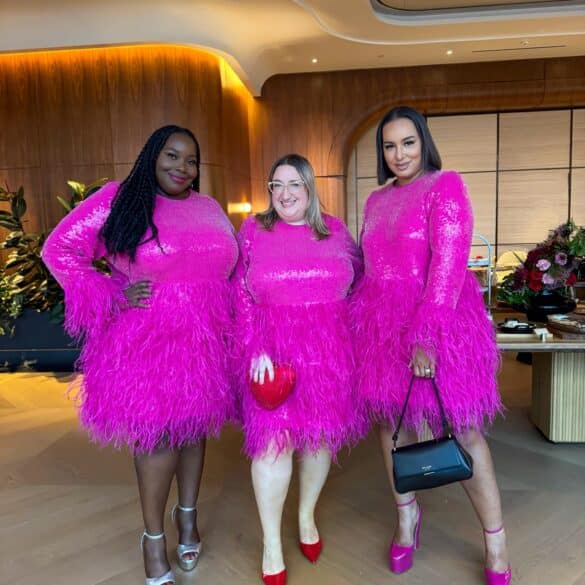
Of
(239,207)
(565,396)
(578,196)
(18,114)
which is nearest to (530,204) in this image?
(578,196)

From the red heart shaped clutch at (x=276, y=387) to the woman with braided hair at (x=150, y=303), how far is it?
15 cm

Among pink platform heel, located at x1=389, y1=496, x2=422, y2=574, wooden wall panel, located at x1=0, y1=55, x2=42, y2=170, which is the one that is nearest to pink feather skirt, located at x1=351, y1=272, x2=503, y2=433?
pink platform heel, located at x1=389, y1=496, x2=422, y2=574

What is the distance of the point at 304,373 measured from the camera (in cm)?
164

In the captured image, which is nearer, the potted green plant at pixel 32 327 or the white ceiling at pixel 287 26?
the white ceiling at pixel 287 26

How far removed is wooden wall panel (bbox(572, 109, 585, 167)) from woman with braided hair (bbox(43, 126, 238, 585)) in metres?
6.70

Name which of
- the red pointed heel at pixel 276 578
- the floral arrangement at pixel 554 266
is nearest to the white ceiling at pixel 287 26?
the floral arrangement at pixel 554 266

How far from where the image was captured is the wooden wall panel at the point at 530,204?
22.6 feet

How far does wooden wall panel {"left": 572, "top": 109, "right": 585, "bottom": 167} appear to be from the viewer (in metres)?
6.70

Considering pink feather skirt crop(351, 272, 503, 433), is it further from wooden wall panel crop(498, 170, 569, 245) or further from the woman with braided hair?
wooden wall panel crop(498, 170, 569, 245)

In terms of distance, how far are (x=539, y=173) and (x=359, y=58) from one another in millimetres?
2942

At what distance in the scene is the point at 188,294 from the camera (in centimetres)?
164

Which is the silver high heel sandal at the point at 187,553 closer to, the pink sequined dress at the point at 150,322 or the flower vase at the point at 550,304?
the pink sequined dress at the point at 150,322

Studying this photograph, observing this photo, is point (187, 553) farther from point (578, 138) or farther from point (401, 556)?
point (578, 138)

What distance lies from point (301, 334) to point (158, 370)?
467 millimetres
